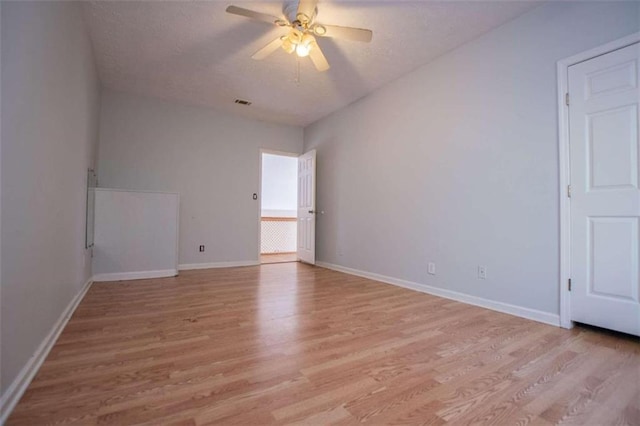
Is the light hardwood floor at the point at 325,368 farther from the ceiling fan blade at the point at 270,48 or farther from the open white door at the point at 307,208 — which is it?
the open white door at the point at 307,208

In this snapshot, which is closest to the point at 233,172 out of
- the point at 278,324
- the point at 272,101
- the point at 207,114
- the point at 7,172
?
the point at 207,114

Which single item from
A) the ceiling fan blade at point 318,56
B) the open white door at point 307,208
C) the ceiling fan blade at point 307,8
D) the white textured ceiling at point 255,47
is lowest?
the open white door at point 307,208

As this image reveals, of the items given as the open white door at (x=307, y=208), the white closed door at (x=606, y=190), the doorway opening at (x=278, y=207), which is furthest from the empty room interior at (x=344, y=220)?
the doorway opening at (x=278, y=207)

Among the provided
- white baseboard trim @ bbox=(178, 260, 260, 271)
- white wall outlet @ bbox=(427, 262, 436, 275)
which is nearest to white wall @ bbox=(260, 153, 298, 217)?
white baseboard trim @ bbox=(178, 260, 260, 271)

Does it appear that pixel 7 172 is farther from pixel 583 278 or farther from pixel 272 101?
pixel 272 101

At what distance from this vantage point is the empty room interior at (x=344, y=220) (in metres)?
1.26

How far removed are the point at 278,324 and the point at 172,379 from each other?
85cm

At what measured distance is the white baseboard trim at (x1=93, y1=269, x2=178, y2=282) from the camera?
11.5 ft

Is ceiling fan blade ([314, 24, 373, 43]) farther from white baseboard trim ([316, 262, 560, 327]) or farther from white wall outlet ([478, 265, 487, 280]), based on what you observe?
white baseboard trim ([316, 262, 560, 327])

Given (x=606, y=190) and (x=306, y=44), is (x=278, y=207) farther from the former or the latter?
(x=606, y=190)

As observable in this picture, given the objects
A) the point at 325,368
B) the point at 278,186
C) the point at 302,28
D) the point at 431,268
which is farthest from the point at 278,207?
the point at 325,368

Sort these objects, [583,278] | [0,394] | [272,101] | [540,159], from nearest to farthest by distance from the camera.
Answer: [0,394], [583,278], [540,159], [272,101]

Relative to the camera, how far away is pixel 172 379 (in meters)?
1.38

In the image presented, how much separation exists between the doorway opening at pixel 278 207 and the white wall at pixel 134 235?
2.95m
